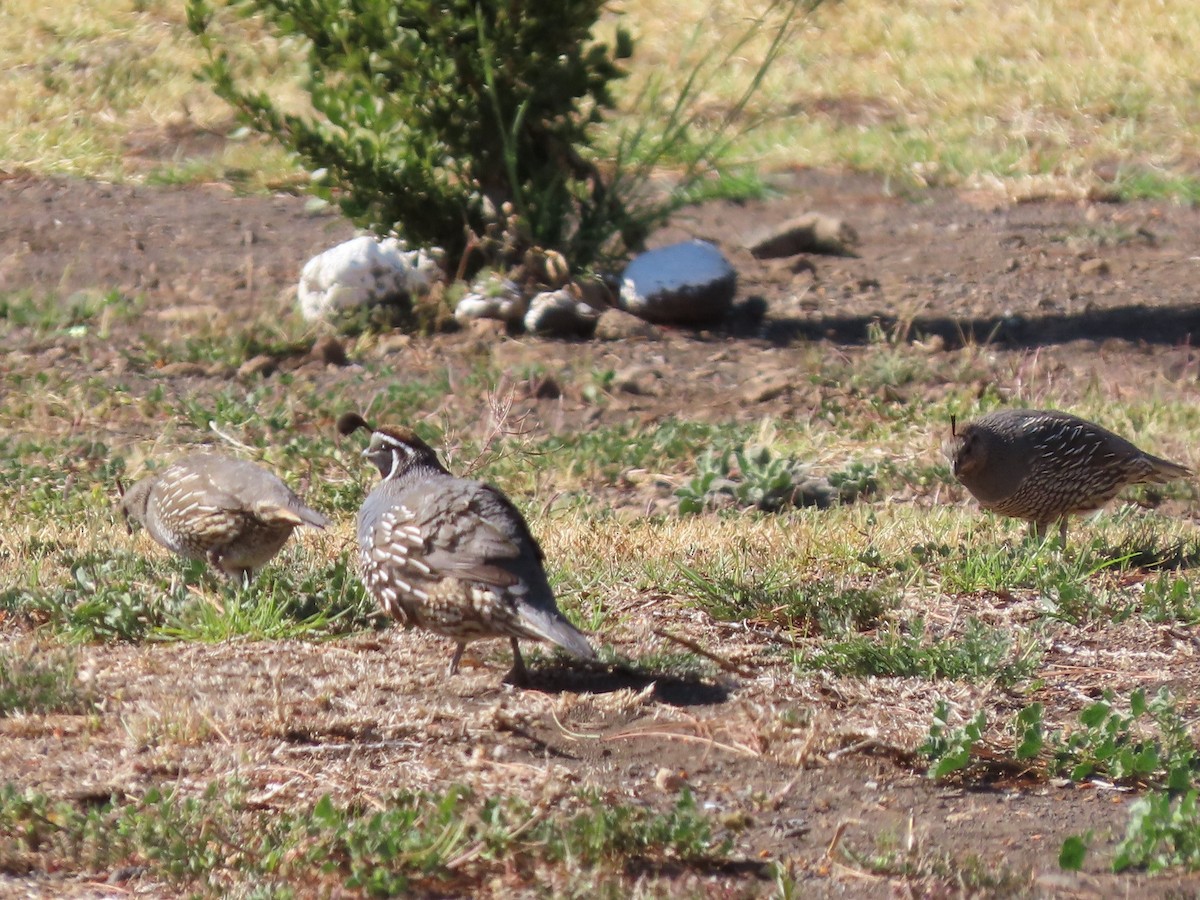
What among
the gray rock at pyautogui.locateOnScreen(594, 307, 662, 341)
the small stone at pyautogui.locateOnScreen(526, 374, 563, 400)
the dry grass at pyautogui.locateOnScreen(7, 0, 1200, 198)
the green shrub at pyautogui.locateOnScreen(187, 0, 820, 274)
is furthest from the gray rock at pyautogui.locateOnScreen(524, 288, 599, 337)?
the dry grass at pyautogui.locateOnScreen(7, 0, 1200, 198)

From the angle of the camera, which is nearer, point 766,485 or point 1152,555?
point 1152,555

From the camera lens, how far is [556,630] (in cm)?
457

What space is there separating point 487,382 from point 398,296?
1537 millimetres

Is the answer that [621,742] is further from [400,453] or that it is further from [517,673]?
[400,453]

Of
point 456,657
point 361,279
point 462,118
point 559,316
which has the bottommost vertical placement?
point 456,657

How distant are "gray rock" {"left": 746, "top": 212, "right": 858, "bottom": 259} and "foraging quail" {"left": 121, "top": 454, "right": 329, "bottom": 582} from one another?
660 cm

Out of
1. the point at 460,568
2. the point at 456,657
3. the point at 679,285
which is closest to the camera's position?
the point at 460,568

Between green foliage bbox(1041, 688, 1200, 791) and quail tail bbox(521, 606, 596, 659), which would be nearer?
green foliage bbox(1041, 688, 1200, 791)

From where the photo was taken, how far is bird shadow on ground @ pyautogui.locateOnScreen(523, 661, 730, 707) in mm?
4820

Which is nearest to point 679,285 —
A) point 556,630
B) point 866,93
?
point 556,630

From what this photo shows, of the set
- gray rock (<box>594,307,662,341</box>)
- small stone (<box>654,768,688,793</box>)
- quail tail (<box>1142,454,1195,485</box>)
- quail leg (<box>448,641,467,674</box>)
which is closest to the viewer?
small stone (<box>654,768,688,793</box>)

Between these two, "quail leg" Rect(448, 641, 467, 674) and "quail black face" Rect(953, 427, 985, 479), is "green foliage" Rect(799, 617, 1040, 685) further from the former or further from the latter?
"quail black face" Rect(953, 427, 985, 479)

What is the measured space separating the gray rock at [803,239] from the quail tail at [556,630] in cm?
799

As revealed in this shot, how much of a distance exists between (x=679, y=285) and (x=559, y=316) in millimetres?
834
